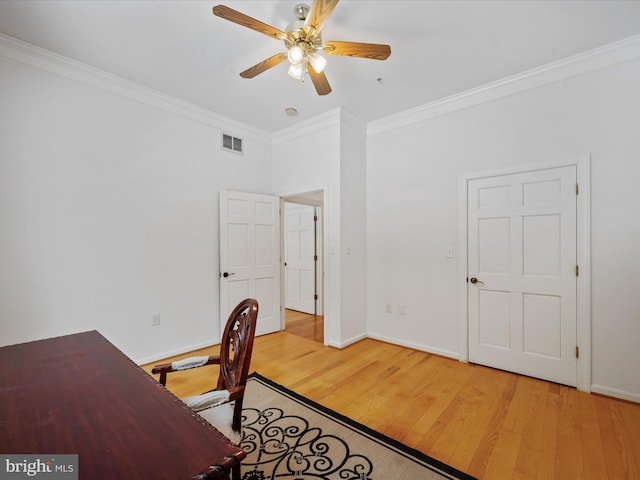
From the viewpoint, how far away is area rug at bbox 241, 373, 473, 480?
1.62 m

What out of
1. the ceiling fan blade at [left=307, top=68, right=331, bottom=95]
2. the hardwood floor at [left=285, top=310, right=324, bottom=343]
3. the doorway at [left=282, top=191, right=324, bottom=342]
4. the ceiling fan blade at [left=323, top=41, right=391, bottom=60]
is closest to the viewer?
the ceiling fan blade at [left=323, top=41, right=391, bottom=60]

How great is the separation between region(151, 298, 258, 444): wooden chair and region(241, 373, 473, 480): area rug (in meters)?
0.53

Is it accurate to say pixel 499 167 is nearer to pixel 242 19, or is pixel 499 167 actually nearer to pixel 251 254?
pixel 242 19

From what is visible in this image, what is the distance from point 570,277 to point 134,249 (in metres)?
4.18

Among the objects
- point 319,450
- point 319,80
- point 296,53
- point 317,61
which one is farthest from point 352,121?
point 319,450

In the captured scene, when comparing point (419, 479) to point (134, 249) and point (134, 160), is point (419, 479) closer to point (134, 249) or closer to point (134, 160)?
point (134, 249)

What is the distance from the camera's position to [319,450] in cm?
180

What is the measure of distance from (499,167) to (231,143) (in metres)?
3.19

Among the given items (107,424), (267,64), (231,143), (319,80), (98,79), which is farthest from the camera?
(231,143)

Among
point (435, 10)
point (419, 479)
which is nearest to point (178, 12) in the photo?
point (435, 10)

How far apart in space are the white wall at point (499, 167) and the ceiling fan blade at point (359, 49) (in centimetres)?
164

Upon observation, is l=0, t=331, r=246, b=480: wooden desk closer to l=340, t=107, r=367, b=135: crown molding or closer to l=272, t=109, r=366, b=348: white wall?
l=272, t=109, r=366, b=348: white wall

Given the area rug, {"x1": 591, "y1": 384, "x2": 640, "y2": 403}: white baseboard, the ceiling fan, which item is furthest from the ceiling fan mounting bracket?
{"x1": 591, "y1": 384, "x2": 640, "y2": 403}: white baseboard

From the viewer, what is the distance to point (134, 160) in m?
3.00
